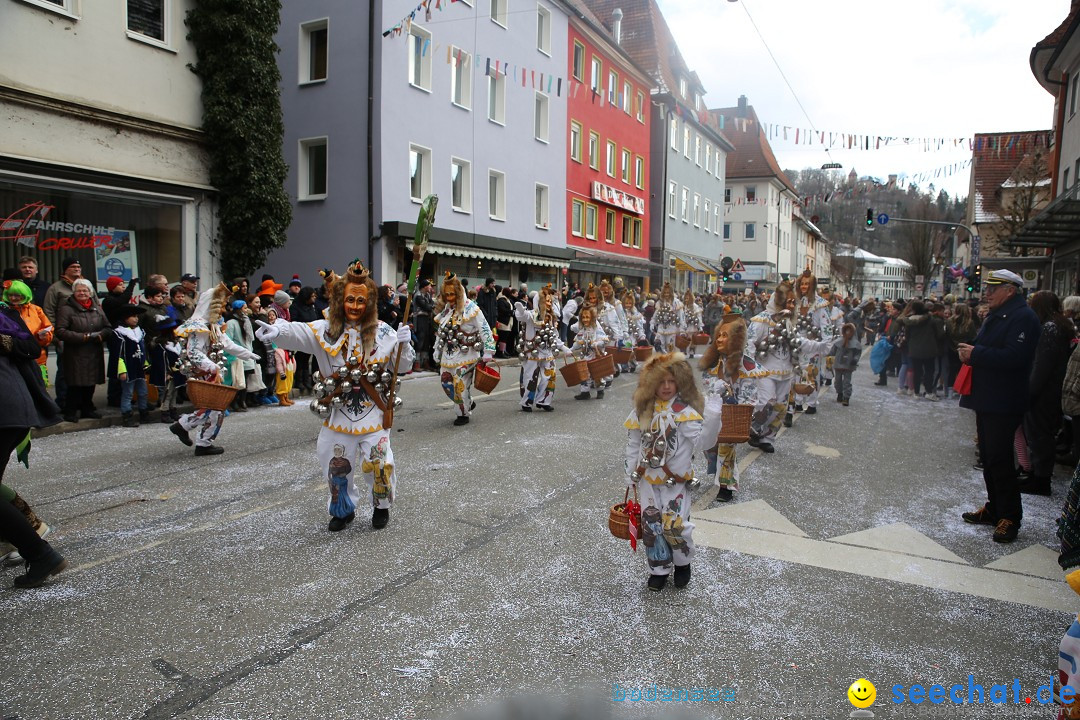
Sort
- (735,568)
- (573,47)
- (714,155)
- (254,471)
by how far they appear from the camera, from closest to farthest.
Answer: (735,568) < (254,471) < (573,47) < (714,155)

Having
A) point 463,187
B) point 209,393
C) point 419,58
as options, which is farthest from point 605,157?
point 209,393

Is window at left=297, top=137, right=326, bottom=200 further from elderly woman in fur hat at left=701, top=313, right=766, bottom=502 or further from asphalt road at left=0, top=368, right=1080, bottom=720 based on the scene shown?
elderly woman in fur hat at left=701, top=313, right=766, bottom=502

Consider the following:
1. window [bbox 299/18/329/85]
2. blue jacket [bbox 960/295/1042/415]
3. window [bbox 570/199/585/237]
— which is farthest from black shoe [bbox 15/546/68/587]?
window [bbox 570/199/585/237]

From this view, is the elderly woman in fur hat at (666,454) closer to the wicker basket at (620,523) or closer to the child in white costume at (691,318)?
the wicker basket at (620,523)

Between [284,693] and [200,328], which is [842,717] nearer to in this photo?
[284,693]

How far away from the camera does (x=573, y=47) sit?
98.3ft

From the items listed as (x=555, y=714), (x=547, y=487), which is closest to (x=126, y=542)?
(x=547, y=487)

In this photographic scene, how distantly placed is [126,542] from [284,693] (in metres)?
2.71

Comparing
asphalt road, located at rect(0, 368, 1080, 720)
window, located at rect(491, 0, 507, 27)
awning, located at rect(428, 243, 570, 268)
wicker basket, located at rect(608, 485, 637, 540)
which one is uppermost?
window, located at rect(491, 0, 507, 27)

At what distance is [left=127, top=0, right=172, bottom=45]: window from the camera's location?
14055 millimetres

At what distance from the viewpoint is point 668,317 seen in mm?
17719

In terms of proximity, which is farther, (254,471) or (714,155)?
(714,155)

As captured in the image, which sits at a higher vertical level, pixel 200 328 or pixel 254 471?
pixel 200 328

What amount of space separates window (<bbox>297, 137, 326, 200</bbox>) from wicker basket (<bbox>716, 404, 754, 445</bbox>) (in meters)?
18.0
